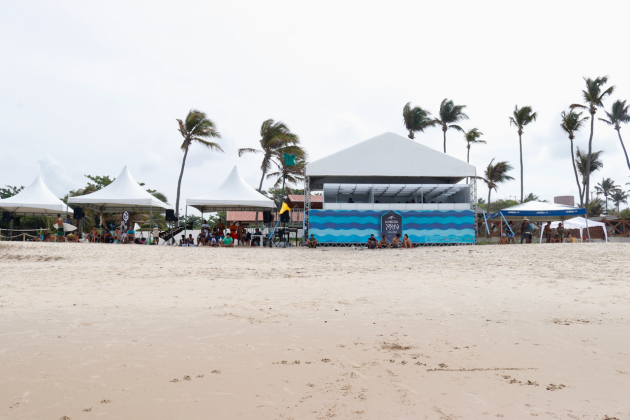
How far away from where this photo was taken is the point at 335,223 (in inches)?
795

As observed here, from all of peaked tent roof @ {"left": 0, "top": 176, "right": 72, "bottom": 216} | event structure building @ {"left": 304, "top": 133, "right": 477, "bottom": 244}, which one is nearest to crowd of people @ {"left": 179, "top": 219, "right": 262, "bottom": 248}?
event structure building @ {"left": 304, "top": 133, "right": 477, "bottom": 244}

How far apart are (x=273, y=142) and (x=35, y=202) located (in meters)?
13.3

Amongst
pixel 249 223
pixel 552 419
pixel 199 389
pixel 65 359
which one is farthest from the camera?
pixel 249 223

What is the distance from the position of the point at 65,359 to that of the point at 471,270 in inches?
312

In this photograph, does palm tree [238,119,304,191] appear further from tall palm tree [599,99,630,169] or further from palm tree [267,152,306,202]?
tall palm tree [599,99,630,169]

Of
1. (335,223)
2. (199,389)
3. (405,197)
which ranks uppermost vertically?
(405,197)

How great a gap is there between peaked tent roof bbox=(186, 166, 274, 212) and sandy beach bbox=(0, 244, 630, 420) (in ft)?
38.0

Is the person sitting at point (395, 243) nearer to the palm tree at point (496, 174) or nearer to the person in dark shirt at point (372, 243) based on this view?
the person in dark shirt at point (372, 243)

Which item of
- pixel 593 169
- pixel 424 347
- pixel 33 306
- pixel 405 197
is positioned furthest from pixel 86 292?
pixel 593 169

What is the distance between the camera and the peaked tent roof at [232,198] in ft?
62.9

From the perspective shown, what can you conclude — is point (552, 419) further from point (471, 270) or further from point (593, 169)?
point (593, 169)

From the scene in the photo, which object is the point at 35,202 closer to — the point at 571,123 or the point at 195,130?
the point at 195,130

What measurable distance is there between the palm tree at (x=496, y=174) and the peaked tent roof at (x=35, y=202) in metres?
32.1

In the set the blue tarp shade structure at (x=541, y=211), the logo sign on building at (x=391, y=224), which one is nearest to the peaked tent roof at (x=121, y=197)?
the logo sign on building at (x=391, y=224)
